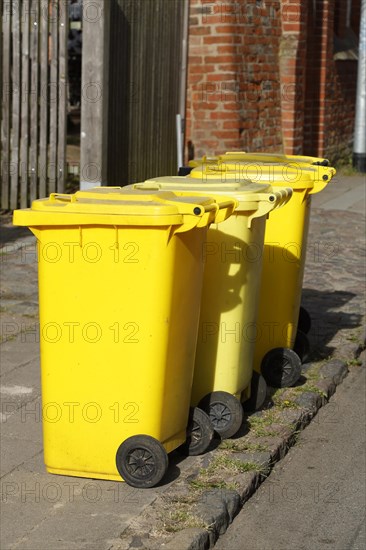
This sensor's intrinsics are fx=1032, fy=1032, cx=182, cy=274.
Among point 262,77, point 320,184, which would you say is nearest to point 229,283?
point 320,184

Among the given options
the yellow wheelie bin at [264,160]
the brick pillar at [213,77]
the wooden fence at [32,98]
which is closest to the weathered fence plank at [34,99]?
the wooden fence at [32,98]

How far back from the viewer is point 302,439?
5.42 metres

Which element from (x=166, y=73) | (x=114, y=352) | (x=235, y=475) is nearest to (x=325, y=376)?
(x=235, y=475)

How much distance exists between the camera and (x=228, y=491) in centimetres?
452

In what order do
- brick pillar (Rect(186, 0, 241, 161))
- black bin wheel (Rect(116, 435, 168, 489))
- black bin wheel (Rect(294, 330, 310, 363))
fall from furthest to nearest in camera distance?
brick pillar (Rect(186, 0, 241, 161)) < black bin wheel (Rect(294, 330, 310, 363)) < black bin wheel (Rect(116, 435, 168, 489))

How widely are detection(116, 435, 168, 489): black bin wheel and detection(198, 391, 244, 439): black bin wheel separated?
64 cm

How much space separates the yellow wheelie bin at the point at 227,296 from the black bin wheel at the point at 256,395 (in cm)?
30

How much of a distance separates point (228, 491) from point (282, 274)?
5.81 feet

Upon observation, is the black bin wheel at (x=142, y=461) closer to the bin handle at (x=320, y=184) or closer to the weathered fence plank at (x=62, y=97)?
the bin handle at (x=320, y=184)

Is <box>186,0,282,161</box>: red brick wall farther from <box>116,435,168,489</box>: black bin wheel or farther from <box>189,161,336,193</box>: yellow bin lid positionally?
<box>116,435,168,489</box>: black bin wheel

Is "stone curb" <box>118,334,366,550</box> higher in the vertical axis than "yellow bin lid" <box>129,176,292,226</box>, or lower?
lower

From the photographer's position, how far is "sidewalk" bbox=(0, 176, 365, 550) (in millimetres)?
4125

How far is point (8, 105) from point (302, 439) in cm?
587

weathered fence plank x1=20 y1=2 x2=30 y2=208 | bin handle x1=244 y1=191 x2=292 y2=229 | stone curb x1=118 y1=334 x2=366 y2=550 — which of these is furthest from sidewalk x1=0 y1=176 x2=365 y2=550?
weathered fence plank x1=20 y1=2 x2=30 y2=208
